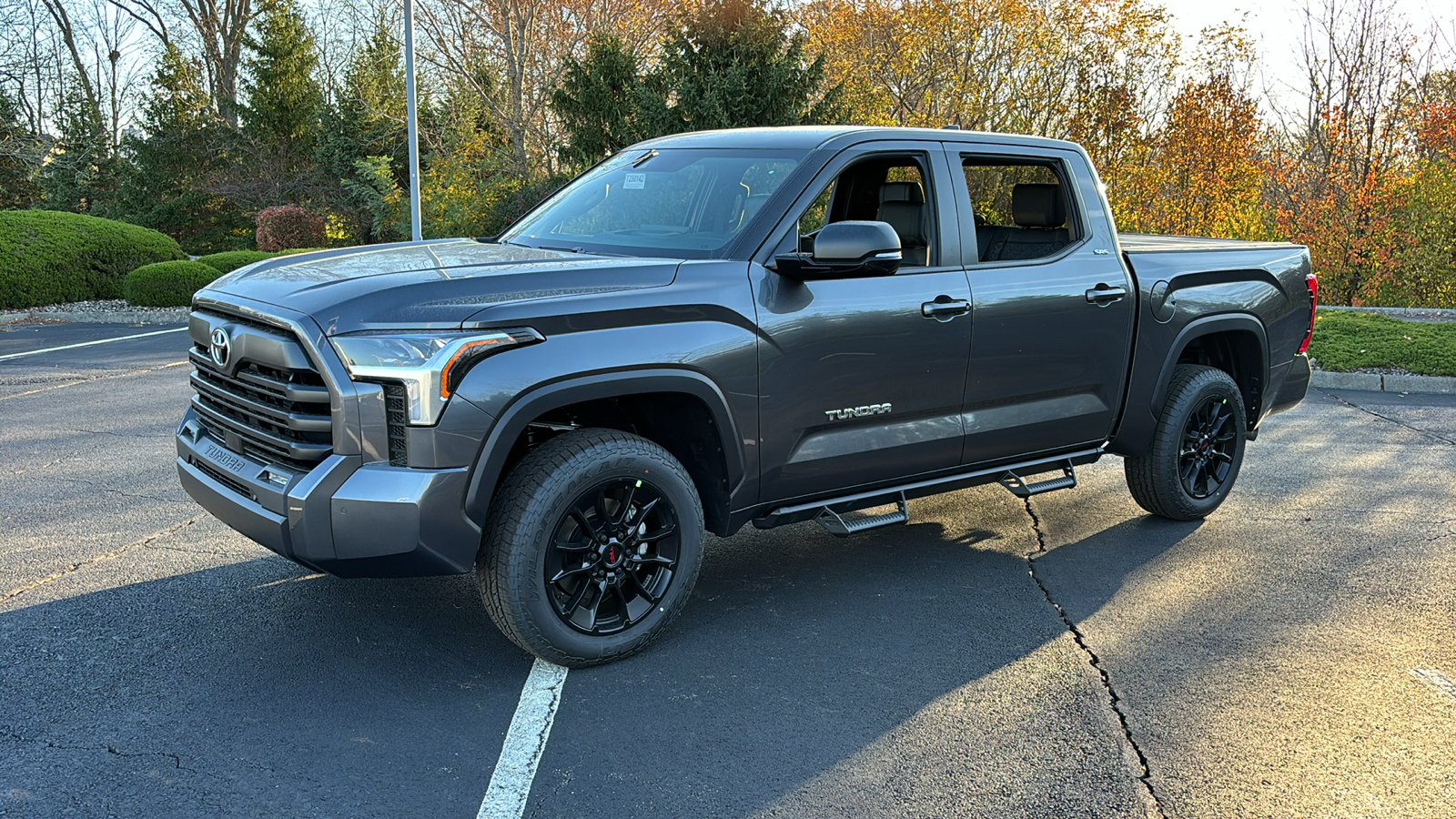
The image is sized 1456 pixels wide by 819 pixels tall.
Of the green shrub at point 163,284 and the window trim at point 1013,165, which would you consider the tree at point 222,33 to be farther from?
the window trim at point 1013,165

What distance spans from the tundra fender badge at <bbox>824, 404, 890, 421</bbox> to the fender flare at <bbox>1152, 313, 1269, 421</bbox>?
186 centimetres

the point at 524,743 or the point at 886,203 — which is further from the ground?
the point at 886,203

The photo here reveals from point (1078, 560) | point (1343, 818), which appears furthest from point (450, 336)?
point (1078, 560)

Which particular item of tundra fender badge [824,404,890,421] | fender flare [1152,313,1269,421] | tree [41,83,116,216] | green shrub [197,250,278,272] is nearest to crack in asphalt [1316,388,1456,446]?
fender flare [1152,313,1269,421]

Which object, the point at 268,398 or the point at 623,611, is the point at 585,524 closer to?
the point at 623,611

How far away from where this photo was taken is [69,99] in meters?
35.9

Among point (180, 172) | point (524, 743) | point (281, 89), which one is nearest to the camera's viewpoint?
point (524, 743)

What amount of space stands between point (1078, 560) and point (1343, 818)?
2.34 meters

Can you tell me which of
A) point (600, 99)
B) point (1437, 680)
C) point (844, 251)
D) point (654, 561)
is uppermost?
point (600, 99)

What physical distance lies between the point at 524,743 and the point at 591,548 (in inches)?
29.7

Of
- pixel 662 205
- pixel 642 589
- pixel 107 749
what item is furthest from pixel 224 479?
pixel 662 205

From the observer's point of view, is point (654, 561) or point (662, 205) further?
point (662, 205)

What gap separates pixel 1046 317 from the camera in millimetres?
5203

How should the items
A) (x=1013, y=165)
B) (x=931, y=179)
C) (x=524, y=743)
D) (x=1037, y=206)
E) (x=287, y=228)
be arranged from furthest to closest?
(x=287, y=228)
(x=1037, y=206)
(x=1013, y=165)
(x=931, y=179)
(x=524, y=743)
